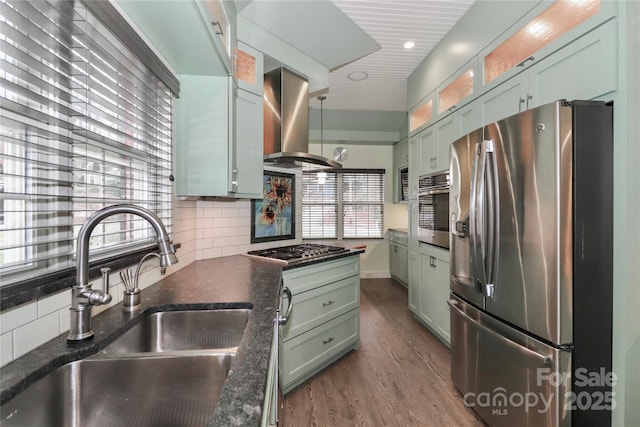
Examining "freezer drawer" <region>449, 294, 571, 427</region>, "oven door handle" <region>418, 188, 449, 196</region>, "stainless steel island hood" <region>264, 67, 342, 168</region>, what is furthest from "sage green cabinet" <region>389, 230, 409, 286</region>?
"freezer drawer" <region>449, 294, 571, 427</region>

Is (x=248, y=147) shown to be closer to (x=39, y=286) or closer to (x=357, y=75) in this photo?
(x=39, y=286)

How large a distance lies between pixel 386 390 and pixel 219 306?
156 centimetres

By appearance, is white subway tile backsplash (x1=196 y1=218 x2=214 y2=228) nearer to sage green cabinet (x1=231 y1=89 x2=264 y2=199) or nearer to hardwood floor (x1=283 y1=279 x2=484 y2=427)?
sage green cabinet (x1=231 y1=89 x2=264 y2=199)

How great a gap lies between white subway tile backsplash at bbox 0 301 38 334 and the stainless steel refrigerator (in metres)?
1.89

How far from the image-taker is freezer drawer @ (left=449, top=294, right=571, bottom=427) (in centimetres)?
131

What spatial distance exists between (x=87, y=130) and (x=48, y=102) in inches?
6.7

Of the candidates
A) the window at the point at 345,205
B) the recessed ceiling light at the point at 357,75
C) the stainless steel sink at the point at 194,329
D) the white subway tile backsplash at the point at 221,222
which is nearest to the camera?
the stainless steel sink at the point at 194,329

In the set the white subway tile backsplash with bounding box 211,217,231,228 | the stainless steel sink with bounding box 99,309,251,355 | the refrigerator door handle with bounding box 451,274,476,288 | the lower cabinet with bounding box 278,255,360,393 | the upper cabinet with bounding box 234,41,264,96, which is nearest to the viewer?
the stainless steel sink with bounding box 99,309,251,355

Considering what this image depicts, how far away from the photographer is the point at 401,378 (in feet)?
7.55

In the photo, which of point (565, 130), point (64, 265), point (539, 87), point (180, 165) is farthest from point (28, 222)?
point (539, 87)

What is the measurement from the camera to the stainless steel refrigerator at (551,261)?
129cm

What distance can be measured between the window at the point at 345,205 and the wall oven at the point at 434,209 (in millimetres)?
2380

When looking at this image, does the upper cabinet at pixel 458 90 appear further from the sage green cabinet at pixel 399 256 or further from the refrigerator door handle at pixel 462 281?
the sage green cabinet at pixel 399 256

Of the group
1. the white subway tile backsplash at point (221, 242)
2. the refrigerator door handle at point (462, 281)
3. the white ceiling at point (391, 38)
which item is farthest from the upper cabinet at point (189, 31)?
the refrigerator door handle at point (462, 281)
